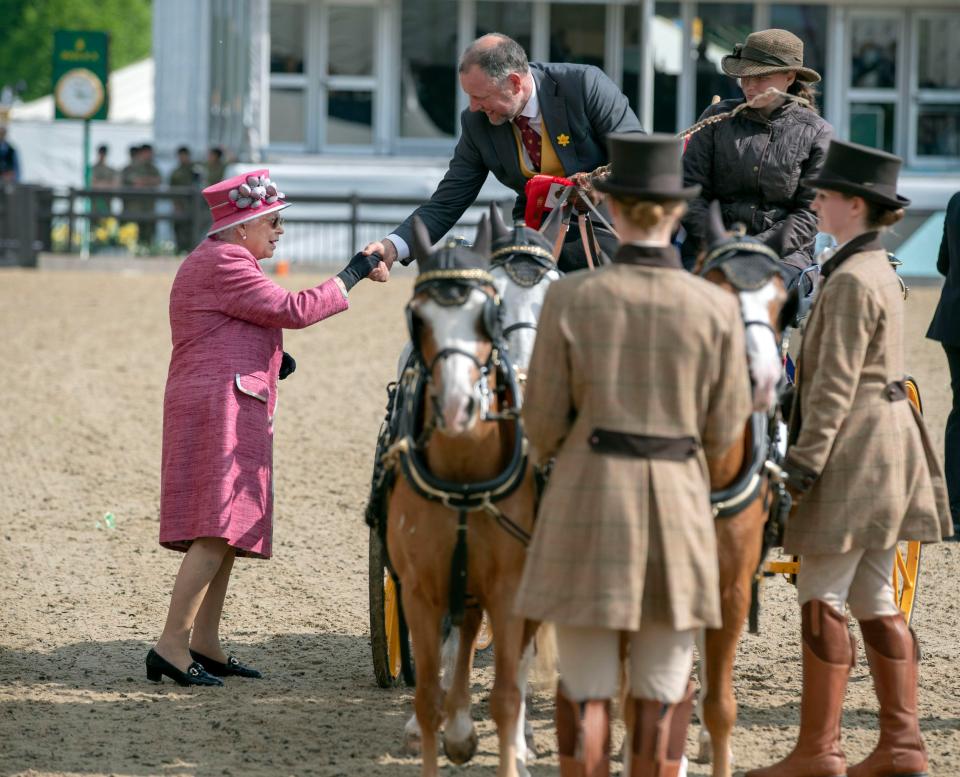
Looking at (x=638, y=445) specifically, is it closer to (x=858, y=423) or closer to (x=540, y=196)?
(x=858, y=423)

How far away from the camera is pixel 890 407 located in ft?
16.0

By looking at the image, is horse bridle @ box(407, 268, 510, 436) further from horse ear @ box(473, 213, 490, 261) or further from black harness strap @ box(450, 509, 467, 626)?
black harness strap @ box(450, 509, 467, 626)

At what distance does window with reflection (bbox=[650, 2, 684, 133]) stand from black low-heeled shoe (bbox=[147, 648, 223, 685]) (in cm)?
1838

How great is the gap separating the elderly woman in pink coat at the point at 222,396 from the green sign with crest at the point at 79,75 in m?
18.8

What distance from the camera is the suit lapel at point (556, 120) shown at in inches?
247

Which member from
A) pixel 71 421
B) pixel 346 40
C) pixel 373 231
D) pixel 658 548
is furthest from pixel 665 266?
pixel 346 40

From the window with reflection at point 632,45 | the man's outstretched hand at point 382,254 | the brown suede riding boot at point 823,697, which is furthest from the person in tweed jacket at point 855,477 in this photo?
the window with reflection at point 632,45

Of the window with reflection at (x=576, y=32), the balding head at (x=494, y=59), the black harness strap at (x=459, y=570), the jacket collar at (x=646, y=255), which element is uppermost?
→ the window with reflection at (x=576, y=32)

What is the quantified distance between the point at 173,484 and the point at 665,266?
2.72 meters

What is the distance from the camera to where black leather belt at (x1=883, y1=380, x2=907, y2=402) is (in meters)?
4.89

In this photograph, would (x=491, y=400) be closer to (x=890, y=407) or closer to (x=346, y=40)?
(x=890, y=407)

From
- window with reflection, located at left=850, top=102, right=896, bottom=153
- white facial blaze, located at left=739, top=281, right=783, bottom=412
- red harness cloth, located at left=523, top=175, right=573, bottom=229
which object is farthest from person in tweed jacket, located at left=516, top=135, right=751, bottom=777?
window with reflection, located at left=850, top=102, right=896, bottom=153

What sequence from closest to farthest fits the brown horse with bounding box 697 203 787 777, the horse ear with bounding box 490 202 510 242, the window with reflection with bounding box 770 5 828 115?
the brown horse with bounding box 697 203 787 777, the horse ear with bounding box 490 202 510 242, the window with reflection with bounding box 770 5 828 115

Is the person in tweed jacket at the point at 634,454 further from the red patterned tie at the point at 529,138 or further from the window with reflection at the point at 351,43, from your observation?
the window with reflection at the point at 351,43
